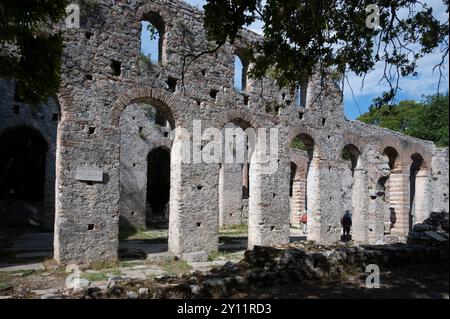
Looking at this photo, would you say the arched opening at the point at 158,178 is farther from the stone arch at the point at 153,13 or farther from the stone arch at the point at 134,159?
the stone arch at the point at 153,13

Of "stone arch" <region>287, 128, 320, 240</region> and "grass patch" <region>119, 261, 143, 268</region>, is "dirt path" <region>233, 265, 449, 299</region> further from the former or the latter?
"stone arch" <region>287, 128, 320, 240</region>

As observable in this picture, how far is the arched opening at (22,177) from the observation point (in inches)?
715

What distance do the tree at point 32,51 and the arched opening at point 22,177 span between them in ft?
43.3

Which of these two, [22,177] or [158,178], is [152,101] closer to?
[22,177]

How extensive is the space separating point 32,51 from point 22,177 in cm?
1632

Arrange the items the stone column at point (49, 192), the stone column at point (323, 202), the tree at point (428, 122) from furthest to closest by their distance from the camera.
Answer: the tree at point (428, 122) < the stone column at point (49, 192) < the stone column at point (323, 202)

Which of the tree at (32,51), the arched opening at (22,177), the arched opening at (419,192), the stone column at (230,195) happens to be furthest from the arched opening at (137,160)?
the arched opening at (419,192)

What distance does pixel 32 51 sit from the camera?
5.77 m

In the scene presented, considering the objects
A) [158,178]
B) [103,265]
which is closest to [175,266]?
[103,265]

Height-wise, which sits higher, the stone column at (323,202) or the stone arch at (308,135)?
the stone arch at (308,135)

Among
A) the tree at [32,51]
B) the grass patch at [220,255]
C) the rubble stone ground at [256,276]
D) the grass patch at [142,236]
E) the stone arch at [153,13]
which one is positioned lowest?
the grass patch at [142,236]

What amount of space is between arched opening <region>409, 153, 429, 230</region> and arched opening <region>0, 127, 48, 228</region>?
18.9 m
